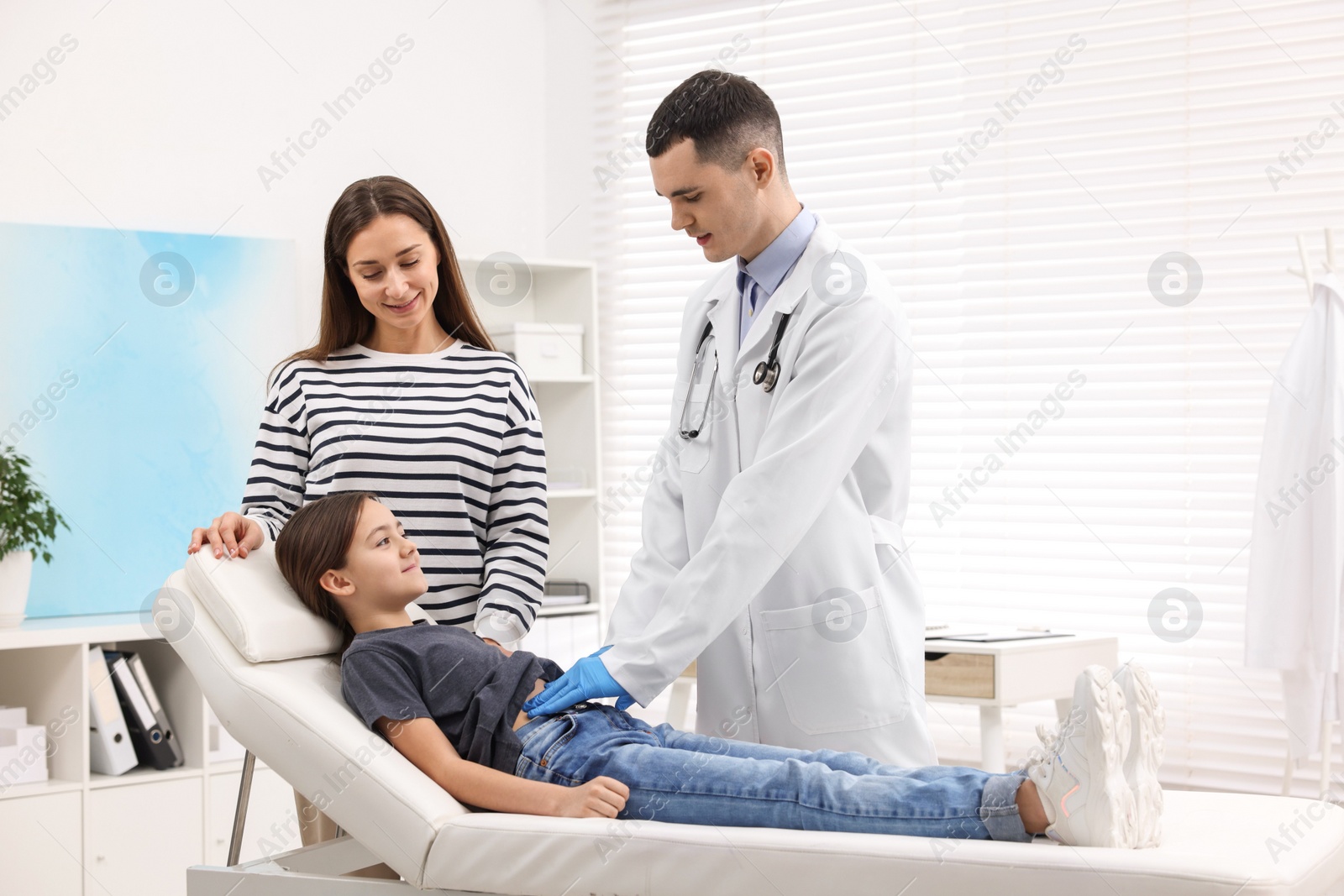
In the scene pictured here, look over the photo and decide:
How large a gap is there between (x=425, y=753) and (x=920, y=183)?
263 centimetres

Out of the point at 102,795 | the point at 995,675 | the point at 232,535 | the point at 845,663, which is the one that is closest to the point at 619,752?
the point at 845,663

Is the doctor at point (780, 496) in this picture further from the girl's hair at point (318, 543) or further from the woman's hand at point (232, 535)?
the woman's hand at point (232, 535)

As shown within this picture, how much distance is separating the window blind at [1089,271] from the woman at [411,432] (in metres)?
2.01

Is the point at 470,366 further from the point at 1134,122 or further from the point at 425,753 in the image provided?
the point at 1134,122

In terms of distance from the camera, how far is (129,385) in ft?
10.3

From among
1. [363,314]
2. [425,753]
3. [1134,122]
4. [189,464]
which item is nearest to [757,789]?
[425,753]

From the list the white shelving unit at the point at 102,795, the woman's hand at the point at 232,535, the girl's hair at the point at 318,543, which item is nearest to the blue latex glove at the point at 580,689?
the girl's hair at the point at 318,543

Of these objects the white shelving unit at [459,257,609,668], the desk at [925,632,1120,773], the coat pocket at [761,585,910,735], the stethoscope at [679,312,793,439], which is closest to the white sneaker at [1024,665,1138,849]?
the coat pocket at [761,585,910,735]

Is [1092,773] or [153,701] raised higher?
[1092,773]

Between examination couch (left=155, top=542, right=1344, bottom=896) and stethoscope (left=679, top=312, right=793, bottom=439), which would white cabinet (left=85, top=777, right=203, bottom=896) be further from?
stethoscope (left=679, top=312, right=793, bottom=439)

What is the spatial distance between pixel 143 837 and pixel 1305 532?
2.74 meters

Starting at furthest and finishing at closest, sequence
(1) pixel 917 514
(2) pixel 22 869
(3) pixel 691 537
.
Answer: (1) pixel 917 514
(2) pixel 22 869
(3) pixel 691 537

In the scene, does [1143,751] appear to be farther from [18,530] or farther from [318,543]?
[18,530]

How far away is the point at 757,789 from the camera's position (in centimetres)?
143
